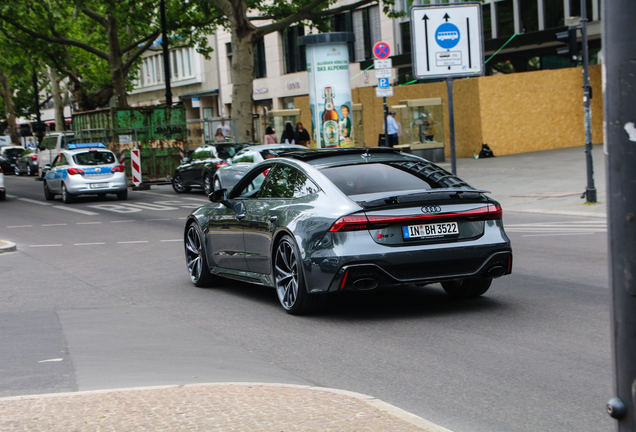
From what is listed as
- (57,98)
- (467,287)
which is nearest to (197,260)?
(467,287)

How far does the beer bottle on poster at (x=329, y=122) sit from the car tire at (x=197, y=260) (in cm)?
1815

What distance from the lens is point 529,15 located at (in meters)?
36.3

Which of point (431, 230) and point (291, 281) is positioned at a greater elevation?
point (431, 230)

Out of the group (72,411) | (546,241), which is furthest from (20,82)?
(72,411)

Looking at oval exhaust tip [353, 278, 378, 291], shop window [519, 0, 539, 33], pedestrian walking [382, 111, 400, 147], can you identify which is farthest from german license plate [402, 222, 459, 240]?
shop window [519, 0, 539, 33]

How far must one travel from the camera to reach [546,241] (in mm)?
12320

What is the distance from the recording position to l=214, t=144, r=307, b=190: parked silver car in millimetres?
21734

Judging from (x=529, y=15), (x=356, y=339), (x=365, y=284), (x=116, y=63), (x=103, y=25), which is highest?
(x=103, y=25)

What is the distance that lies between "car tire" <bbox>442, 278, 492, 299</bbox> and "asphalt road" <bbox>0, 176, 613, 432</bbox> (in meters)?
0.12

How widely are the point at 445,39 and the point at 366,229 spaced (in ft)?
34.7

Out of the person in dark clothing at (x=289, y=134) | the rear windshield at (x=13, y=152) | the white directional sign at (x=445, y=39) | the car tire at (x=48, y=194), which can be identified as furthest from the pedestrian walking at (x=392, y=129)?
the rear windshield at (x=13, y=152)

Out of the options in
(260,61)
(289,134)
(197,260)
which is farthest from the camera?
(260,61)

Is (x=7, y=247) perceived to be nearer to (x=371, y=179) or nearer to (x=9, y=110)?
(x=371, y=179)

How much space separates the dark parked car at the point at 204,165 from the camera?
24734 mm
